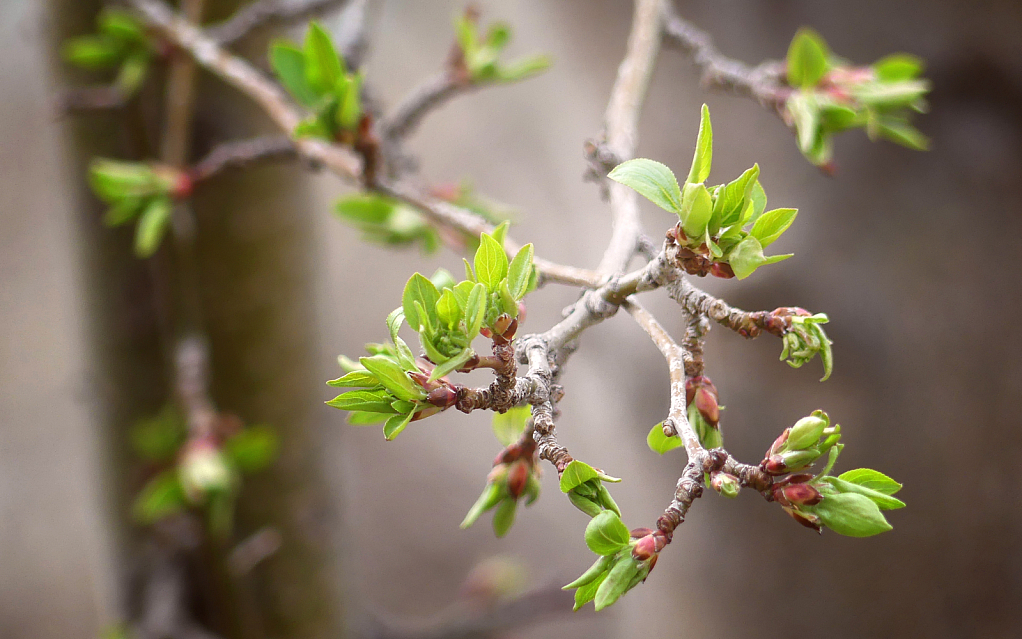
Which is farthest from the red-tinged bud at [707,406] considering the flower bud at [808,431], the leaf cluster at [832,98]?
the leaf cluster at [832,98]

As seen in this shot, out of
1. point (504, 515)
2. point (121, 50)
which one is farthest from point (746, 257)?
point (121, 50)

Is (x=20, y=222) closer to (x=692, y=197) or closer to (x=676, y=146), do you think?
(x=676, y=146)

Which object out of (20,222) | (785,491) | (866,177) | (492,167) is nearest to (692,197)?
(785,491)

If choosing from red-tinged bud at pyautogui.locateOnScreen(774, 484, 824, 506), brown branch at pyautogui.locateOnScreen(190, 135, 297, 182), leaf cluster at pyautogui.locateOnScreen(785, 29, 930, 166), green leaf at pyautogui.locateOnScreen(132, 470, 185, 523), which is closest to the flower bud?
red-tinged bud at pyautogui.locateOnScreen(774, 484, 824, 506)

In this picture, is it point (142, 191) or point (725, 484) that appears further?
point (142, 191)

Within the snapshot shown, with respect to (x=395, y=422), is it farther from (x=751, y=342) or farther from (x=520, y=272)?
(x=751, y=342)

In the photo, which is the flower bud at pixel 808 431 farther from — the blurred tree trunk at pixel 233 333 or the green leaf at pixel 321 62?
the blurred tree trunk at pixel 233 333

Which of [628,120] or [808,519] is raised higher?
[628,120]
